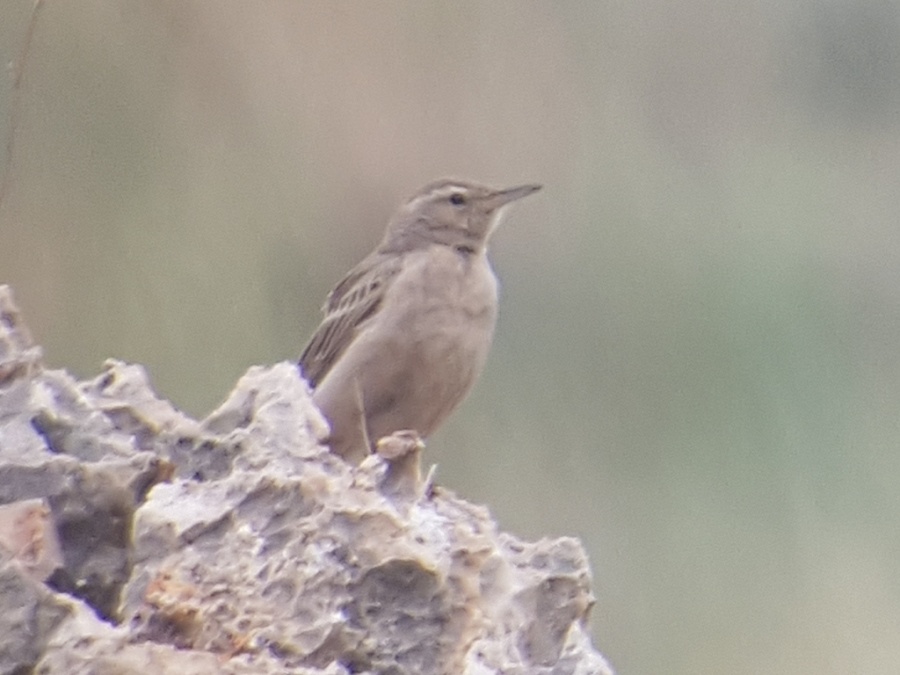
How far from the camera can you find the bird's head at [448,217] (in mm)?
3430

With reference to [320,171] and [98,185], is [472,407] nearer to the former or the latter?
[320,171]

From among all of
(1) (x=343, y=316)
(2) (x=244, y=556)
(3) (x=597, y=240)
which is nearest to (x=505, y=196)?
(3) (x=597, y=240)

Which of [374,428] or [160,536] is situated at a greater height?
[374,428]

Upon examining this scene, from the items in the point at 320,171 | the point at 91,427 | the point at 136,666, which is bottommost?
the point at 136,666

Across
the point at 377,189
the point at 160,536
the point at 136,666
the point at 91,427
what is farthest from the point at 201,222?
the point at 136,666

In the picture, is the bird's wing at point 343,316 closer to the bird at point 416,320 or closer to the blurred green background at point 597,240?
the bird at point 416,320

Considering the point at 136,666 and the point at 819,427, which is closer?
the point at 136,666

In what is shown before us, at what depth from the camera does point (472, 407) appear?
3.36 metres

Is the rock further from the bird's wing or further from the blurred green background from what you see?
the bird's wing

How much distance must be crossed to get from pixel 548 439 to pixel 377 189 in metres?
0.79

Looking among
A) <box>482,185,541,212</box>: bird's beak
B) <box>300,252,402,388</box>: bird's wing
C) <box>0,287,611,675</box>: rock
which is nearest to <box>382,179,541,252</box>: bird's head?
<box>482,185,541,212</box>: bird's beak

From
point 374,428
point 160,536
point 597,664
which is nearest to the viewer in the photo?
point 160,536

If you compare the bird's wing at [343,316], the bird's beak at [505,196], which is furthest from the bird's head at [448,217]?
the bird's wing at [343,316]

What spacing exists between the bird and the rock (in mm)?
1361
